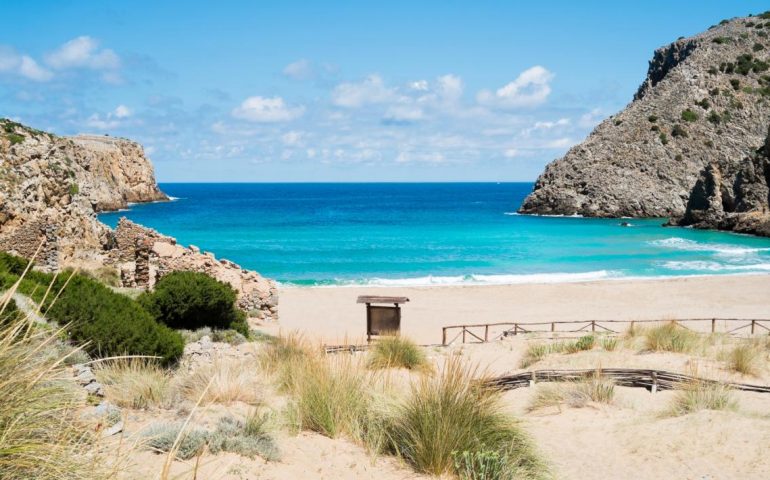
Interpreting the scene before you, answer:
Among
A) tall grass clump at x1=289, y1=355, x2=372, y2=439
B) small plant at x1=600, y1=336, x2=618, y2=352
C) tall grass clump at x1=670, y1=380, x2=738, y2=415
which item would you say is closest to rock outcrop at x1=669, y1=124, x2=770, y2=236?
small plant at x1=600, y1=336, x2=618, y2=352

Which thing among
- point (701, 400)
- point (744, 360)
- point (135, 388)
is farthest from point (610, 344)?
point (135, 388)

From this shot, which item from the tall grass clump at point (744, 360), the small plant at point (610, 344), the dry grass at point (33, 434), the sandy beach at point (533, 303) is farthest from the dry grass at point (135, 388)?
the sandy beach at point (533, 303)

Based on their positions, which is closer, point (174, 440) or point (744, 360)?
point (174, 440)

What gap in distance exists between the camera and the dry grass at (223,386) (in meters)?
7.15

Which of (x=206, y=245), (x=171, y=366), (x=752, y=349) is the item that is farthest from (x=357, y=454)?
(x=206, y=245)

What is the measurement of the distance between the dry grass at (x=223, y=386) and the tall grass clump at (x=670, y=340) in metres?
10.0

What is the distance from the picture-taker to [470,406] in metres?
Answer: 6.02

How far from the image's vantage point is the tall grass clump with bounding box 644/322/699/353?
552 inches

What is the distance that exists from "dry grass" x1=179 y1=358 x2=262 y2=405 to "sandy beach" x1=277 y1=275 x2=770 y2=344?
1157cm

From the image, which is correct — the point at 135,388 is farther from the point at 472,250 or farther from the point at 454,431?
the point at 472,250

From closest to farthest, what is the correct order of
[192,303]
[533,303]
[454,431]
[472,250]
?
1. [454,431]
2. [192,303]
3. [533,303]
4. [472,250]

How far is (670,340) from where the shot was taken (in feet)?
46.9

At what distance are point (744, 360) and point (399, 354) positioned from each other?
6.61 metres

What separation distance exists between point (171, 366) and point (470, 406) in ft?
20.0
